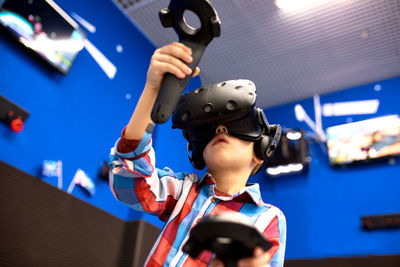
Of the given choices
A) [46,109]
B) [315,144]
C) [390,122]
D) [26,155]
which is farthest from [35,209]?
[390,122]

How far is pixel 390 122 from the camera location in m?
3.51

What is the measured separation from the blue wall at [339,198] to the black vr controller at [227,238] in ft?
10.6

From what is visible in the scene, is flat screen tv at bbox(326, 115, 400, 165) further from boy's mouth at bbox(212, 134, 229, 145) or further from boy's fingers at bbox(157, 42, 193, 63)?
boy's fingers at bbox(157, 42, 193, 63)

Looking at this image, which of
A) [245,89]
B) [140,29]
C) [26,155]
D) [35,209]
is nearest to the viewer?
[245,89]

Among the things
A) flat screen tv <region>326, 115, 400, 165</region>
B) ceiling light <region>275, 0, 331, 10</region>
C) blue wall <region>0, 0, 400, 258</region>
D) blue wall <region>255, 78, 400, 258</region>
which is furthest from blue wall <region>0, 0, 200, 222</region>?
flat screen tv <region>326, 115, 400, 165</region>

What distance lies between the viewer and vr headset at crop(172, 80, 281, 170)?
90cm

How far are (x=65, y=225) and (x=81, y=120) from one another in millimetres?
816

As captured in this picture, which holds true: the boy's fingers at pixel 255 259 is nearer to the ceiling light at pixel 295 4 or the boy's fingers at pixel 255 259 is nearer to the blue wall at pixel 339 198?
the ceiling light at pixel 295 4

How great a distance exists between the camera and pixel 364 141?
3557 mm

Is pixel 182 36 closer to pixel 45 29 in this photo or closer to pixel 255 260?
pixel 255 260

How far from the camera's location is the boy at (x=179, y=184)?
0.77 metres

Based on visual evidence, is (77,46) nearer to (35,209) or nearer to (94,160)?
(94,160)

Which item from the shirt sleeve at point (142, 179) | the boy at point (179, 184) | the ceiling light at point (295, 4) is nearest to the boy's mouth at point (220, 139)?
the boy at point (179, 184)

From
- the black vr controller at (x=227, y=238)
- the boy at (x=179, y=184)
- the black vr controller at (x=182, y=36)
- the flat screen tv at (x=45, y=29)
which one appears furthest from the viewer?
the flat screen tv at (x=45, y=29)
